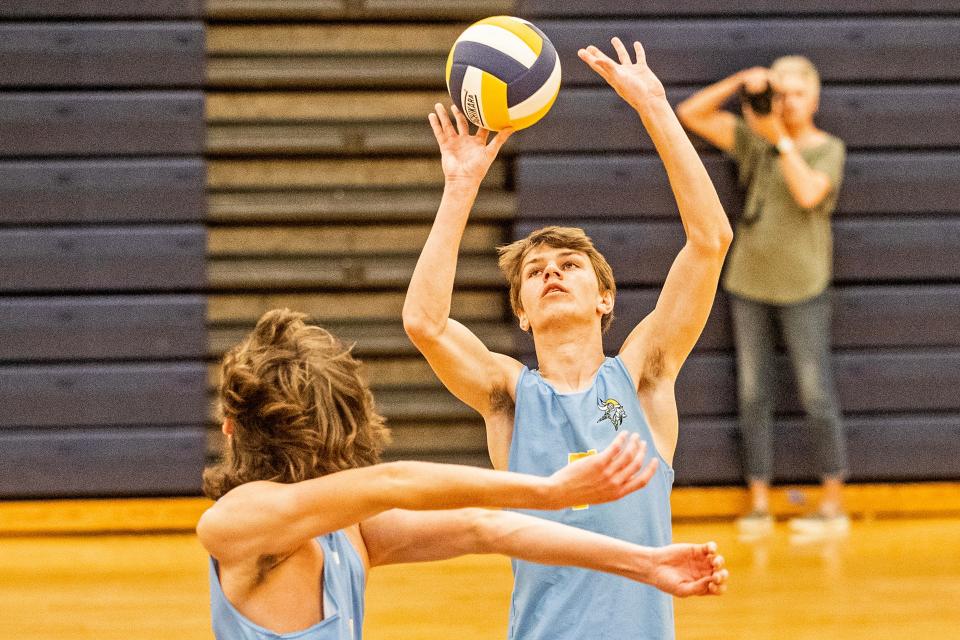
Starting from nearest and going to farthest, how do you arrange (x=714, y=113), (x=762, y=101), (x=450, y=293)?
(x=450, y=293) < (x=762, y=101) < (x=714, y=113)

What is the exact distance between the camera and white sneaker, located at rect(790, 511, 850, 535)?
5.26 meters

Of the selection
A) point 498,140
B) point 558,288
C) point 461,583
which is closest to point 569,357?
point 558,288

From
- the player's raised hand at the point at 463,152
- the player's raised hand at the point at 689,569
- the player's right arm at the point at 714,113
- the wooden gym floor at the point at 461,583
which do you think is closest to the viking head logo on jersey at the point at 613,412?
the player's raised hand at the point at 463,152

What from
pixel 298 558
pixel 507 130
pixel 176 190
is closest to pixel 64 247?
pixel 176 190

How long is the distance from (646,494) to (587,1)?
3590 millimetres

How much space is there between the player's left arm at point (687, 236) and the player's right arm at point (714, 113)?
2.94m

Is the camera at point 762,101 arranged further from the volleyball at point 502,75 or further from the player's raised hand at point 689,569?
the player's raised hand at point 689,569

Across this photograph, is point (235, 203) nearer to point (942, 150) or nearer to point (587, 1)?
point (587, 1)

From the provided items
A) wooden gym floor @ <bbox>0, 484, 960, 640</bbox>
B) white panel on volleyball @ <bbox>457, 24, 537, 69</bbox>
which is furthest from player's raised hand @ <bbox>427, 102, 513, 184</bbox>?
wooden gym floor @ <bbox>0, 484, 960, 640</bbox>

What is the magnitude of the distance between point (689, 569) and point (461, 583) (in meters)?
2.92

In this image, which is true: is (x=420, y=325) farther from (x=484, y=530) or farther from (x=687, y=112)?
(x=687, y=112)

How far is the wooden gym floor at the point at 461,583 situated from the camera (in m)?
3.91

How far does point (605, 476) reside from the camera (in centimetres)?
162

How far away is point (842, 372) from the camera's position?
558 centimetres
